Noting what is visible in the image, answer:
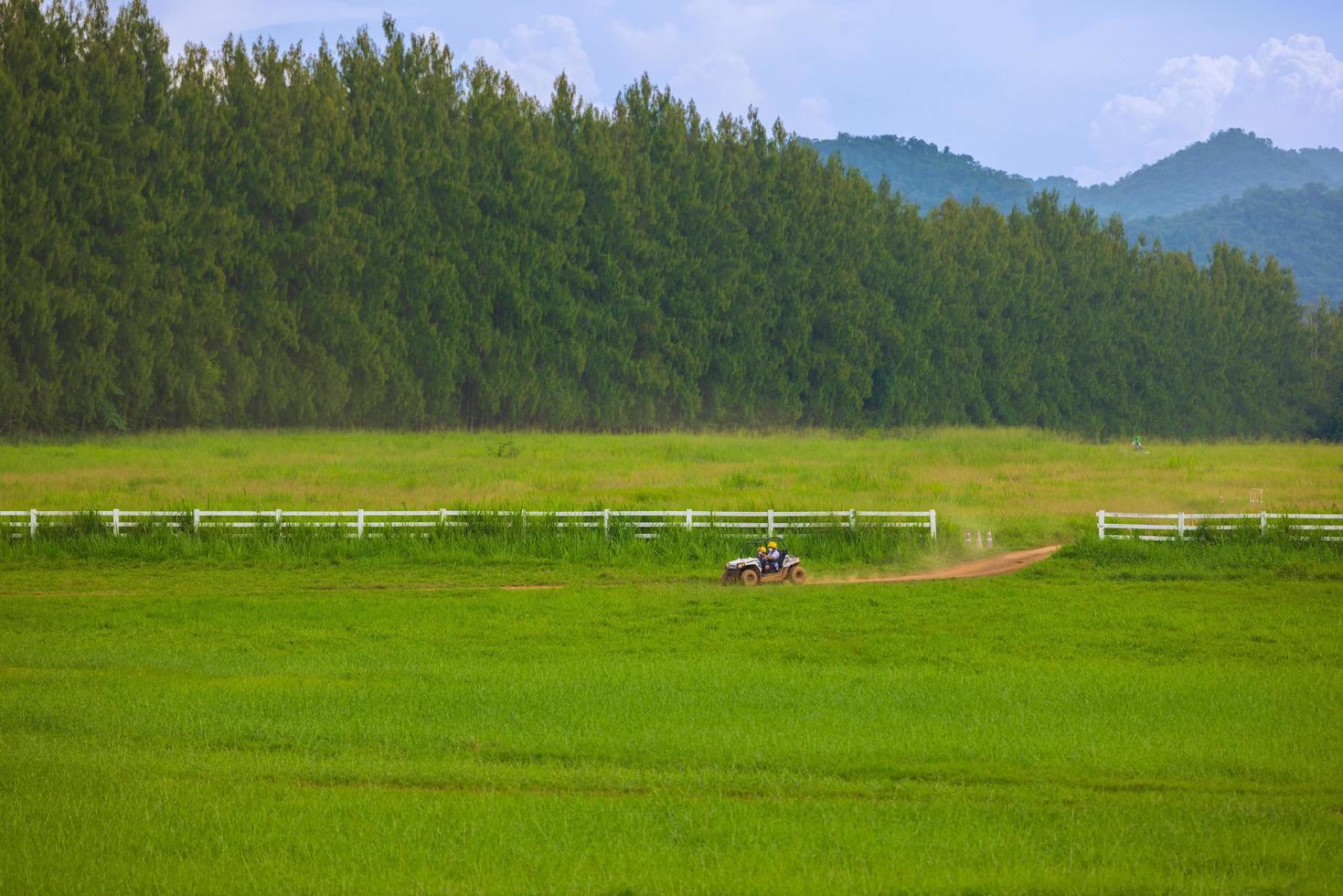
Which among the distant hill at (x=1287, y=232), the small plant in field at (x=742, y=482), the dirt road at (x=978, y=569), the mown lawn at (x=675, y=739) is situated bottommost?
the mown lawn at (x=675, y=739)

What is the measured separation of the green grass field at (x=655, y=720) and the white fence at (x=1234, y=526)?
597mm

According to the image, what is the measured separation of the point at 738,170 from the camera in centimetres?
8369

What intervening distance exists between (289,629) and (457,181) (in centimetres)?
5150

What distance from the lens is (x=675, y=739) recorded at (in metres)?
13.7

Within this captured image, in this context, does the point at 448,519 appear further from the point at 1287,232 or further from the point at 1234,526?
the point at 1287,232

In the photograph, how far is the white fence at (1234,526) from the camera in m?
28.6

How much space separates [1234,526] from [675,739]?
19.7m

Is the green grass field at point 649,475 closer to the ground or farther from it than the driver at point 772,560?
farther from it

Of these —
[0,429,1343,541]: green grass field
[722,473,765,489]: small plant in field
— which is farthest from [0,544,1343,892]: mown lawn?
[722,473,765,489]: small plant in field

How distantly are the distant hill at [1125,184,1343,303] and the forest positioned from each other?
90.9m

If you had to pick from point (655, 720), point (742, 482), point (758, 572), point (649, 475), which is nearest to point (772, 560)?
point (758, 572)

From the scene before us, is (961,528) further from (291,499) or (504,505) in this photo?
(291,499)

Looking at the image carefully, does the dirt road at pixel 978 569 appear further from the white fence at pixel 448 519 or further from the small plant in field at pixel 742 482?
the small plant in field at pixel 742 482

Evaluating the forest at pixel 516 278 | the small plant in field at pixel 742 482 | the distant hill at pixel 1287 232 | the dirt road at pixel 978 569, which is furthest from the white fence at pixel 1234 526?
the distant hill at pixel 1287 232
